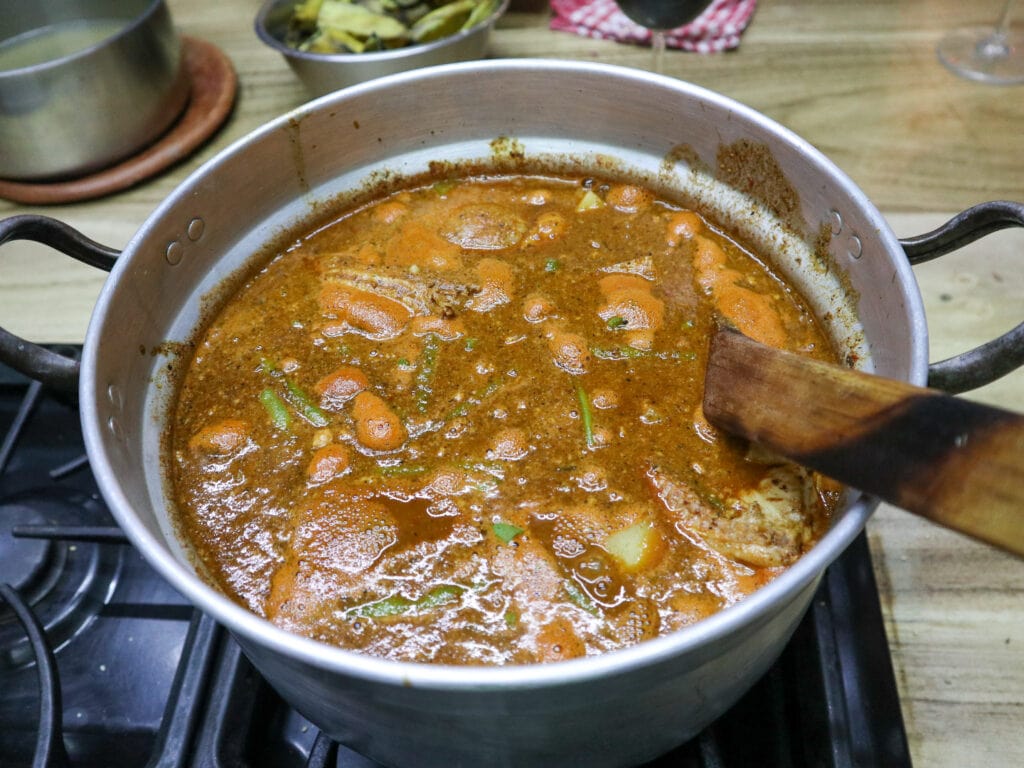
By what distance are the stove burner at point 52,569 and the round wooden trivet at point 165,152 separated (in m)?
1.13

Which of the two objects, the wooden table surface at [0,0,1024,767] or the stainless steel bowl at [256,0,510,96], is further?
the stainless steel bowl at [256,0,510,96]

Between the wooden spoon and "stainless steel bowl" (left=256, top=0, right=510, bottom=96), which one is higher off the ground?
the wooden spoon

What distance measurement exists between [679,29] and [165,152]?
1671 mm

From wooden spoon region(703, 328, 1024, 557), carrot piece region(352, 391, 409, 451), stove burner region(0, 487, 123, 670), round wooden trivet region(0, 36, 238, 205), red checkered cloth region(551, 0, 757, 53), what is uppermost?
wooden spoon region(703, 328, 1024, 557)

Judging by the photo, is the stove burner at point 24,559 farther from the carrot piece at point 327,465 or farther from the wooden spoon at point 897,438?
the wooden spoon at point 897,438

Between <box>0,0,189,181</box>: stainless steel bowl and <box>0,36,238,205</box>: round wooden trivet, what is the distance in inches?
1.1

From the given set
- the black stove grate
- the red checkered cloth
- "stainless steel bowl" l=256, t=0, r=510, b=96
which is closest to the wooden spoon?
the black stove grate

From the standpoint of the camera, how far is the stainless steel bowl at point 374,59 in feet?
6.93

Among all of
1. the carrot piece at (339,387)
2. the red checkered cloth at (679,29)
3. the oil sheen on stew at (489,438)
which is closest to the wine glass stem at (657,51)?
the red checkered cloth at (679,29)

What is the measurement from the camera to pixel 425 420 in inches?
50.0

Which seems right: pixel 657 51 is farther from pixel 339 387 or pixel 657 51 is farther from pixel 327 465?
pixel 327 465

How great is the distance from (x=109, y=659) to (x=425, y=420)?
2.26 ft

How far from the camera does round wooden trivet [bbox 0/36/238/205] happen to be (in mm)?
2230

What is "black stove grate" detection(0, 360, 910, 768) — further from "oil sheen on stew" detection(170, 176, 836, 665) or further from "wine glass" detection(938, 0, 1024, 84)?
"wine glass" detection(938, 0, 1024, 84)
